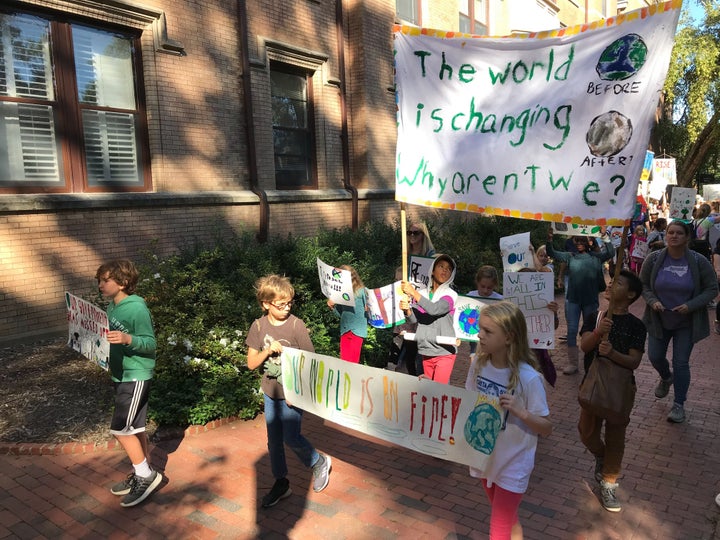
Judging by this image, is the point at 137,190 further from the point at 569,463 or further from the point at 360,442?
the point at 569,463

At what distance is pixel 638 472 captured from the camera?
431 centimetres

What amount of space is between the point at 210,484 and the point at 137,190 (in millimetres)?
6638

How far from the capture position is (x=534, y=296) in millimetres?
5809

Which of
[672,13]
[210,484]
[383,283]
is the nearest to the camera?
[672,13]

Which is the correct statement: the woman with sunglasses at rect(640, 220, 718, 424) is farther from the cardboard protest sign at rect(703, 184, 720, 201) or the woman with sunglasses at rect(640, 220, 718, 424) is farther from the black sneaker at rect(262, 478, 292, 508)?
the cardboard protest sign at rect(703, 184, 720, 201)

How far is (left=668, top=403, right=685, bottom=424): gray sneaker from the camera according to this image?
205 inches

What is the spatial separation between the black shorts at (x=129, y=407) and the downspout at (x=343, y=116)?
9451 millimetres

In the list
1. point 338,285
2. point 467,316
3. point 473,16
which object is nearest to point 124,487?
point 338,285

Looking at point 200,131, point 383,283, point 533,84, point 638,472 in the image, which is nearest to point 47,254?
point 200,131

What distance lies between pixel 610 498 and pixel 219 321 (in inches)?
166

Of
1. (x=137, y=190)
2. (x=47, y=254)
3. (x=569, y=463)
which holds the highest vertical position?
(x=137, y=190)

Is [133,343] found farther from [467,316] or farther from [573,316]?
[573,316]

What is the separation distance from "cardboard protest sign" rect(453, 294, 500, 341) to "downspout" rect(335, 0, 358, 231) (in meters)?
7.82

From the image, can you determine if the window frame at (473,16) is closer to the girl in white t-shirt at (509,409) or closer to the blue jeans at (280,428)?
the blue jeans at (280,428)
